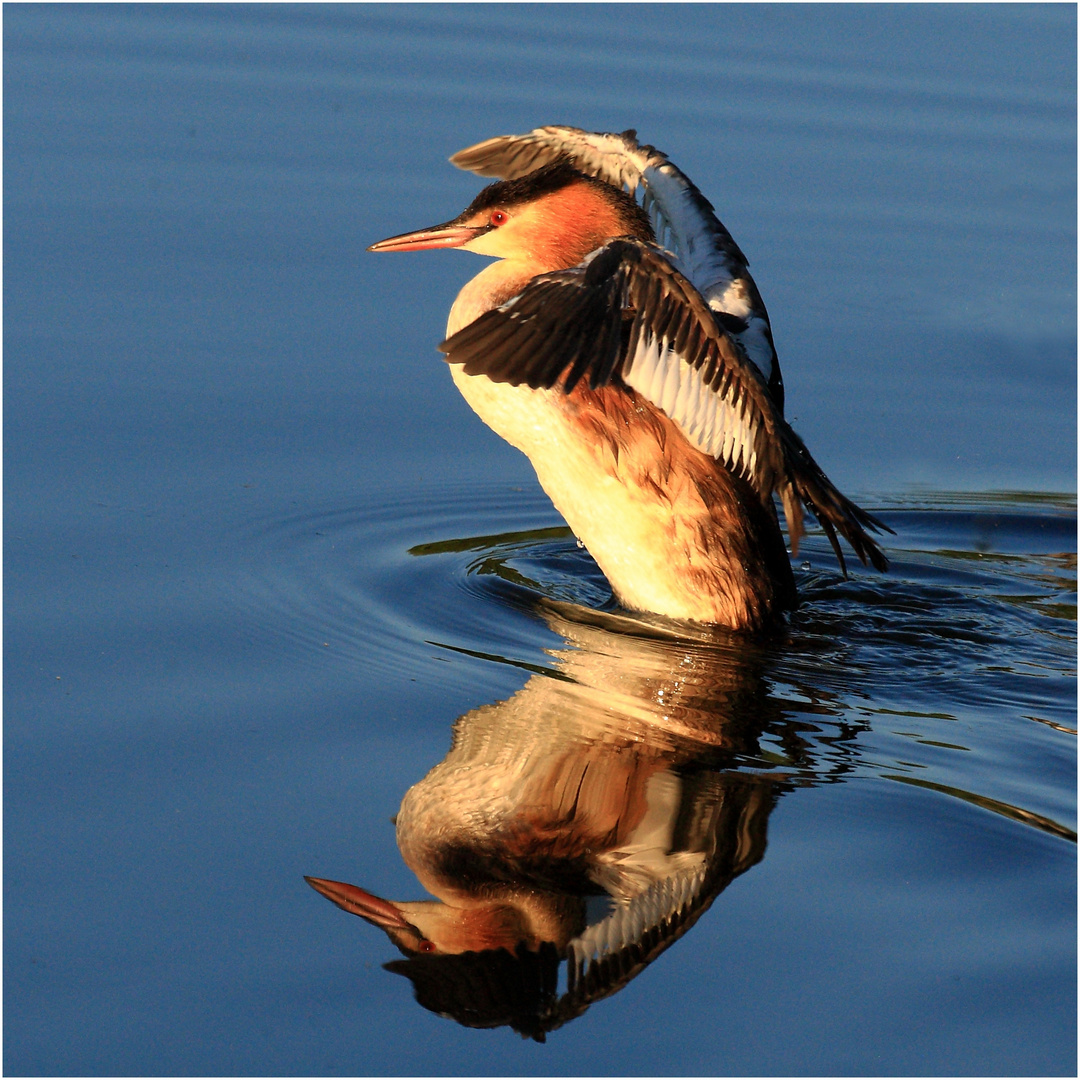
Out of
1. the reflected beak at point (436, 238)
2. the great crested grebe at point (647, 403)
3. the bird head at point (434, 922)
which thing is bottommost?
the bird head at point (434, 922)

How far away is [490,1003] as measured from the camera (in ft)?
12.8

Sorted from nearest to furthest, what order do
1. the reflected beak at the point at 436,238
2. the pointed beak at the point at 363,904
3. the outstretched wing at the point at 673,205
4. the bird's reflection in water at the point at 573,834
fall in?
the bird's reflection in water at the point at 573,834 → the pointed beak at the point at 363,904 → the reflected beak at the point at 436,238 → the outstretched wing at the point at 673,205

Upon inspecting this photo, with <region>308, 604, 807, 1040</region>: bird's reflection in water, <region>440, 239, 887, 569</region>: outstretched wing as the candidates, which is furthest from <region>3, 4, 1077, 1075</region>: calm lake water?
<region>440, 239, 887, 569</region>: outstretched wing

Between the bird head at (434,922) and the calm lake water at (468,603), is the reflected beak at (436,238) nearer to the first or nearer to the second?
the calm lake water at (468,603)

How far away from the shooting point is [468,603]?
6387 mm

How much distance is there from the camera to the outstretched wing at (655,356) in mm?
5504

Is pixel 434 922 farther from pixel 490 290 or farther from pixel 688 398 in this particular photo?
pixel 490 290

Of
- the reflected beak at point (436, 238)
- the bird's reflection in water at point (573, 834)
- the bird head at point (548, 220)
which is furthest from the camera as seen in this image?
the reflected beak at point (436, 238)

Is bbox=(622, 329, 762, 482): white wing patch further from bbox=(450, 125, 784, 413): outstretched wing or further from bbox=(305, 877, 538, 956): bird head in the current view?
bbox=(305, 877, 538, 956): bird head

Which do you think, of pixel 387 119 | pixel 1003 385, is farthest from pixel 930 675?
pixel 387 119

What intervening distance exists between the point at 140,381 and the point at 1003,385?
14.8 ft

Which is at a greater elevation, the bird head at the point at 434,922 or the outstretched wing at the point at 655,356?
the outstretched wing at the point at 655,356

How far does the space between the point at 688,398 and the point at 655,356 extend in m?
0.20

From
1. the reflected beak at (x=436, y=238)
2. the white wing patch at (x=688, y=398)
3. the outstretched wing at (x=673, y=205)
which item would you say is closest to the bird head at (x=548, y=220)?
the reflected beak at (x=436, y=238)
